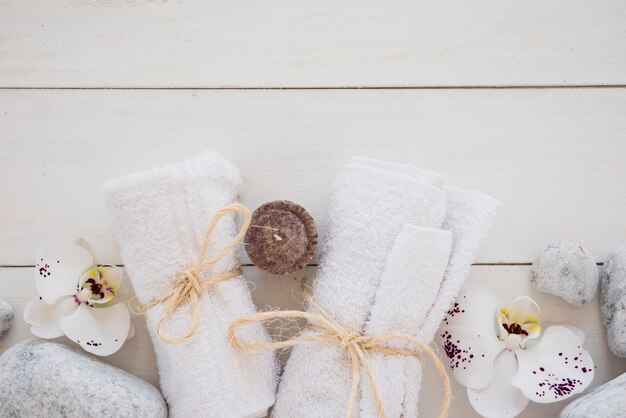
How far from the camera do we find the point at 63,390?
884 mm

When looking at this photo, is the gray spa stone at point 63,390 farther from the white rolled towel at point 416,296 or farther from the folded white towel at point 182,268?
the white rolled towel at point 416,296

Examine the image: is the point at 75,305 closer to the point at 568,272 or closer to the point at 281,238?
the point at 281,238

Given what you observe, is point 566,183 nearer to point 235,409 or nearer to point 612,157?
point 612,157

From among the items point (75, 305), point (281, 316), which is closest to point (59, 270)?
point (75, 305)

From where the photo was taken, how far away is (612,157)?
3.41ft

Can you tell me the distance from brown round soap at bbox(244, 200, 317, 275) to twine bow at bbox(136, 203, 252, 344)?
0.08 feet

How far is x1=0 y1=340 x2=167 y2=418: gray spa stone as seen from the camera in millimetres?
880

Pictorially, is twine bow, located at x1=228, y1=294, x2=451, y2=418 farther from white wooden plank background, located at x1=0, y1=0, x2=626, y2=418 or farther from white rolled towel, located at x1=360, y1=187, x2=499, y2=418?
white wooden plank background, located at x1=0, y1=0, x2=626, y2=418

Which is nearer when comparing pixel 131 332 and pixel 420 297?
pixel 420 297

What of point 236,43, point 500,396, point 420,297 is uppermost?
point 236,43

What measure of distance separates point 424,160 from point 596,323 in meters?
0.41

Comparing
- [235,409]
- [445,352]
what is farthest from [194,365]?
[445,352]

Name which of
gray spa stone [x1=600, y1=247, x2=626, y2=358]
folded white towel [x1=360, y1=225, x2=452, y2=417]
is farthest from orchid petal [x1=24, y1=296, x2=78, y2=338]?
gray spa stone [x1=600, y1=247, x2=626, y2=358]

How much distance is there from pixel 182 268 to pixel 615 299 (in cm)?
71
